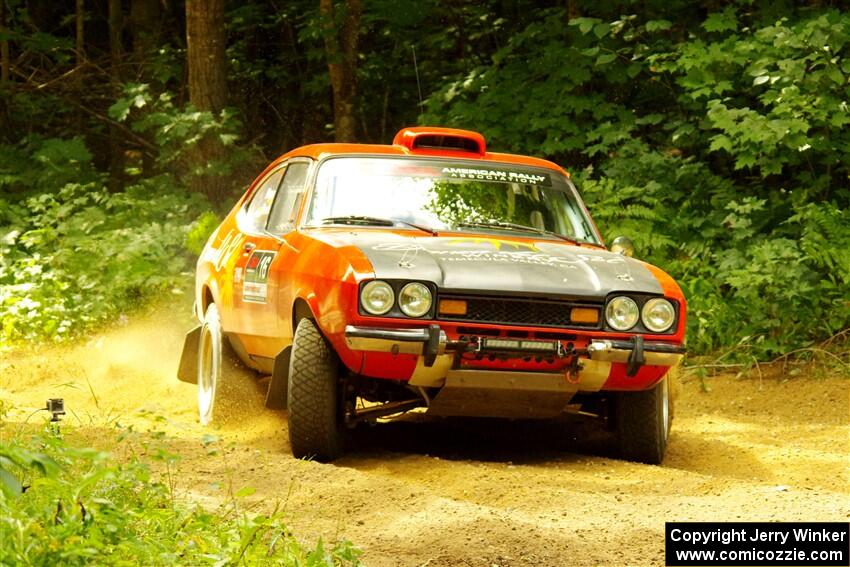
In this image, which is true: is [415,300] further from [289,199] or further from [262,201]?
[262,201]

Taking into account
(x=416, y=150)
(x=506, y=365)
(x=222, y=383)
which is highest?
(x=416, y=150)

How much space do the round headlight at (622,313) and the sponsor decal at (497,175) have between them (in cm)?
159

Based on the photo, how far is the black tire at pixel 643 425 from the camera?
7227 mm

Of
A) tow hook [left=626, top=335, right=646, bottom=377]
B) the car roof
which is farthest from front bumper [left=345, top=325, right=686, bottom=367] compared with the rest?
the car roof

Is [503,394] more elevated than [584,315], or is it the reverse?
[584,315]

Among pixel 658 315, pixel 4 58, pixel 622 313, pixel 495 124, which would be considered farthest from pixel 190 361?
pixel 4 58

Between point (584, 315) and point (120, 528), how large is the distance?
10.3ft

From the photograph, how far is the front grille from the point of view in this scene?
257 inches

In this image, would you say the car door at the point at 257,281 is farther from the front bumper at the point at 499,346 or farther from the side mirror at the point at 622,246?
the side mirror at the point at 622,246

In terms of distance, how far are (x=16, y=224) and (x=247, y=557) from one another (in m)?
10.9

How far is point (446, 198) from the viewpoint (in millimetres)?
7758

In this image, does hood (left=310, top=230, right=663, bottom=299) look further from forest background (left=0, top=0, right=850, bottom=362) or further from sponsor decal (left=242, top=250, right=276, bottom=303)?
forest background (left=0, top=0, right=850, bottom=362)

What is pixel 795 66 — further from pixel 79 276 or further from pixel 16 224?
pixel 16 224

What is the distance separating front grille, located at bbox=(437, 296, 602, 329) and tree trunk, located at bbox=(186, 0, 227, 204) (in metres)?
9.46
